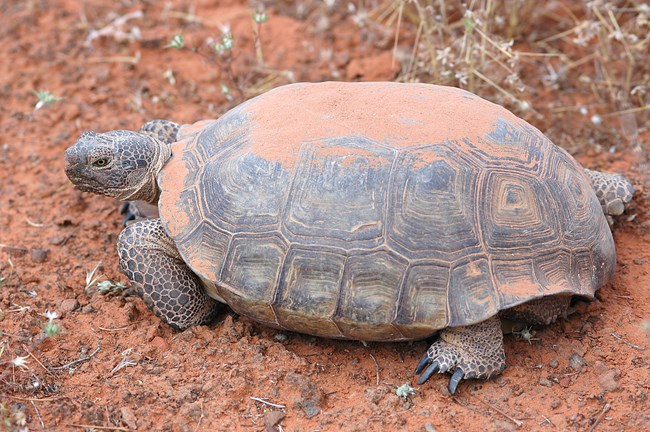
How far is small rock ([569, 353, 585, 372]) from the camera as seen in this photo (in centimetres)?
424

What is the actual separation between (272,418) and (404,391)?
2.62 ft

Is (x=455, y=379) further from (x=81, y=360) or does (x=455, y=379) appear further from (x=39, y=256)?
(x=39, y=256)

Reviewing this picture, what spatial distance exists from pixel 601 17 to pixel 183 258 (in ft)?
14.8

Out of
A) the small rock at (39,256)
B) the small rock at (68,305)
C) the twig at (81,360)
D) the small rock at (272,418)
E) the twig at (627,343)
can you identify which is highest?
the twig at (627,343)

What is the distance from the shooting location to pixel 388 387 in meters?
4.18

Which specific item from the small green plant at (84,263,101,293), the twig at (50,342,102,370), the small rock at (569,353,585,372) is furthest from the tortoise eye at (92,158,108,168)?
the small rock at (569,353,585,372)

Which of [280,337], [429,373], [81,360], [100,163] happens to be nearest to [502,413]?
[429,373]

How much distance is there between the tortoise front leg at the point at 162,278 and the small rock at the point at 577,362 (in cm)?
238

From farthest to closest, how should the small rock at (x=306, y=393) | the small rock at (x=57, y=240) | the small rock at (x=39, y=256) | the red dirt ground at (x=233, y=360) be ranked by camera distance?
the small rock at (x=57, y=240) < the small rock at (x=39, y=256) < the small rock at (x=306, y=393) < the red dirt ground at (x=233, y=360)

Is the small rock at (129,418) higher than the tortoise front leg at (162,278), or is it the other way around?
the tortoise front leg at (162,278)

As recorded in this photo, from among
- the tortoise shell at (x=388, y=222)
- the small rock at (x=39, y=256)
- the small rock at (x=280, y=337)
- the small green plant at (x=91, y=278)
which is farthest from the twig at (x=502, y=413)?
the small rock at (x=39, y=256)

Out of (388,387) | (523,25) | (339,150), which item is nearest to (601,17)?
(523,25)

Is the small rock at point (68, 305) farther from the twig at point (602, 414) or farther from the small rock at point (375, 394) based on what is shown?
the twig at point (602, 414)

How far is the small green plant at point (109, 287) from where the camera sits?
16.2ft
